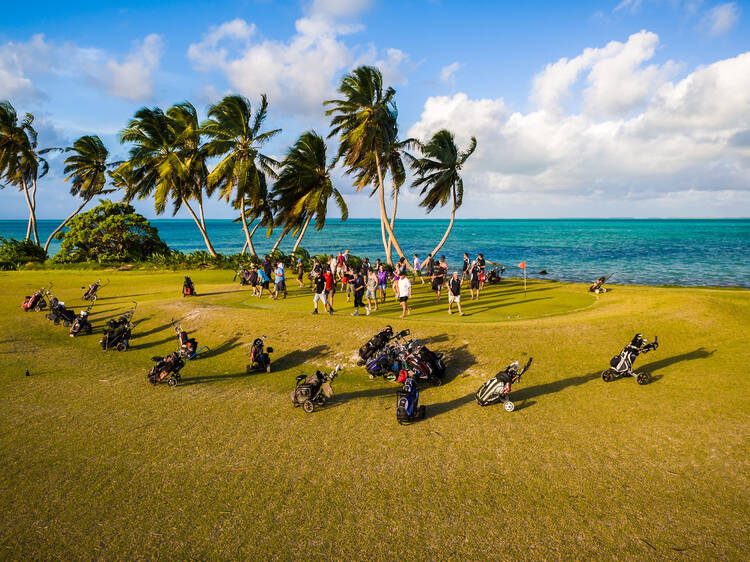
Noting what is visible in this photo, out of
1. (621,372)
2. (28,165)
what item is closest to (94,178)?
(28,165)

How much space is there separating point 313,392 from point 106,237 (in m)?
38.2

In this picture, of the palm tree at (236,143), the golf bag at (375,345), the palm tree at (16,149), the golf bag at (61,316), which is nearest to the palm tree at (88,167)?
the palm tree at (16,149)

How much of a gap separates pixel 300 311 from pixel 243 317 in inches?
94.1

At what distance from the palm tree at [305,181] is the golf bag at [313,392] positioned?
24479 mm

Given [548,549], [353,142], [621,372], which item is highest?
[353,142]

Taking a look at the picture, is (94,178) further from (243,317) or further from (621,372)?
(621,372)

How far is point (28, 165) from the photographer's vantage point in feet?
139

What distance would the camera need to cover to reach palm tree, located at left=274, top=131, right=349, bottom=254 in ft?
110

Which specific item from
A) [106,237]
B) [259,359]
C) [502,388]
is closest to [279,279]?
[259,359]

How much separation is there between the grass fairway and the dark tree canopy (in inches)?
1079

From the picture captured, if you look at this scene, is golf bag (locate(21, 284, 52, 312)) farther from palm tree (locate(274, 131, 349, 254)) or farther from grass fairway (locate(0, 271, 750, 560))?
palm tree (locate(274, 131, 349, 254))

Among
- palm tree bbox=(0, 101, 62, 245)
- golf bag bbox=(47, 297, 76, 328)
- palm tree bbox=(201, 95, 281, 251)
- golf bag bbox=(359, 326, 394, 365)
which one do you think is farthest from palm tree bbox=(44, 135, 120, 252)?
golf bag bbox=(359, 326, 394, 365)

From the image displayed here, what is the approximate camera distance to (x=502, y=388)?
30.6 ft

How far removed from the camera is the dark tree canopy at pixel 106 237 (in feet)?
124
